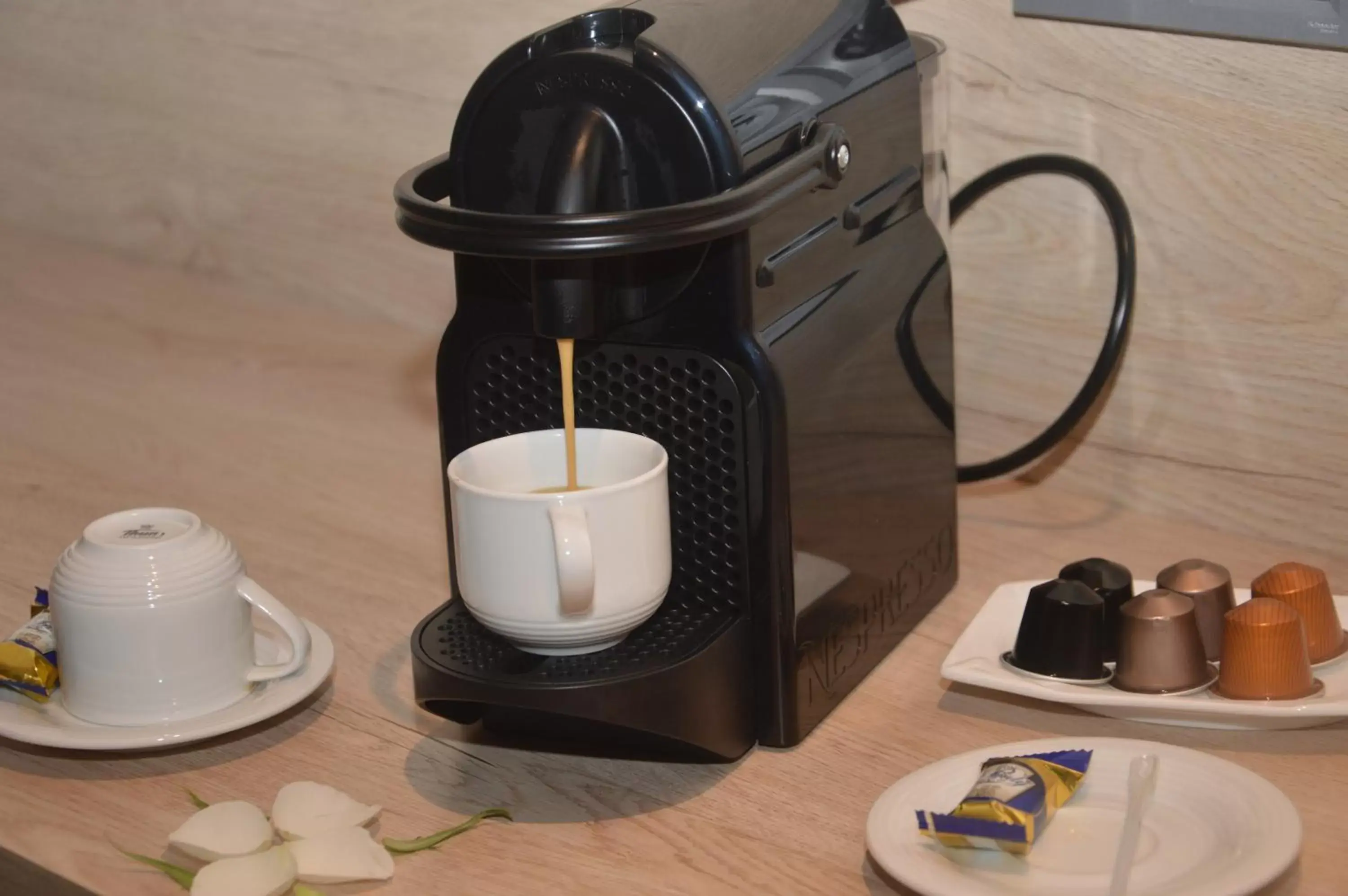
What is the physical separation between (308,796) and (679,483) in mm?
213

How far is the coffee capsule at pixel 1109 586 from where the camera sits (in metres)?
0.78

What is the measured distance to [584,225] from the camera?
633 mm

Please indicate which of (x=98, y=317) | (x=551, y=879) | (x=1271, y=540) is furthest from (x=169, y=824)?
(x=98, y=317)

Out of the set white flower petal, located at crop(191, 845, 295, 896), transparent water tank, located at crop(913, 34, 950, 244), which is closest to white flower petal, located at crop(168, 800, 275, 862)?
white flower petal, located at crop(191, 845, 295, 896)

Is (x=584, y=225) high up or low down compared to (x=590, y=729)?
up

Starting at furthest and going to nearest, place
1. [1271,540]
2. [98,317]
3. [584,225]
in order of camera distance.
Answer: [98,317], [1271,540], [584,225]

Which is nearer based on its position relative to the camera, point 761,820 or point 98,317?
point 761,820

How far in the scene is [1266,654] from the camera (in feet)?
2.40

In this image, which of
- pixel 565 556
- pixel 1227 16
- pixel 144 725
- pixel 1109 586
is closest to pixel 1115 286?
pixel 1227 16

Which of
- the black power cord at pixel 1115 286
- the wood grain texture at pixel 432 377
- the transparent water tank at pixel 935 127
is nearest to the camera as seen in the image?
the wood grain texture at pixel 432 377

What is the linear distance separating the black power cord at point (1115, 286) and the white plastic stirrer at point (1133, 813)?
0.89ft

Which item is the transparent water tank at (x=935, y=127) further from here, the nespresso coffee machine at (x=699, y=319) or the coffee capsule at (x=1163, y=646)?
the coffee capsule at (x=1163, y=646)

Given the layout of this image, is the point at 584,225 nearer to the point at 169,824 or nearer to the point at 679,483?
the point at 679,483

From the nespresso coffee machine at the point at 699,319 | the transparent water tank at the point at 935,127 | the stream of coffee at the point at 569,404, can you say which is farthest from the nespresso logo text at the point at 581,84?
the transparent water tank at the point at 935,127
